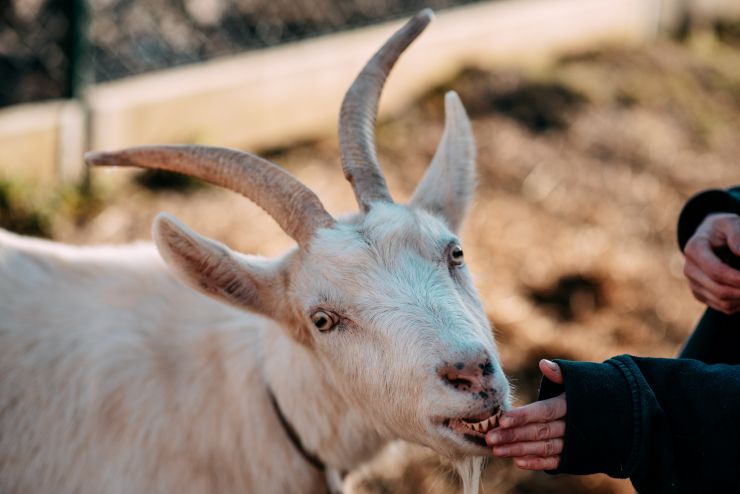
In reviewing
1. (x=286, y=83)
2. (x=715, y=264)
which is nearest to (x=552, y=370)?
(x=715, y=264)

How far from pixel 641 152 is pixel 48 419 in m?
5.69

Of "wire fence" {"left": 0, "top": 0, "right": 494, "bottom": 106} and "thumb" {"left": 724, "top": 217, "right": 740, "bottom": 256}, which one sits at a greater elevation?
"thumb" {"left": 724, "top": 217, "right": 740, "bottom": 256}

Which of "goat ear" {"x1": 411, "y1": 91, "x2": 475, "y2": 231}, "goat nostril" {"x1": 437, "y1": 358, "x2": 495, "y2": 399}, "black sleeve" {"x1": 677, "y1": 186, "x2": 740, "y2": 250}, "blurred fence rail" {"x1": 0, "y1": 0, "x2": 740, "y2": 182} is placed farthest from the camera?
"blurred fence rail" {"x1": 0, "y1": 0, "x2": 740, "y2": 182}

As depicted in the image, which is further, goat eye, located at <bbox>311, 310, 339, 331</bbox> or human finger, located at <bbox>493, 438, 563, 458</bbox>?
goat eye, located at <bbox>311, 310, 339, 331</bbox>

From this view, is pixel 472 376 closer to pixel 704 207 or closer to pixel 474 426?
pixel 474 426

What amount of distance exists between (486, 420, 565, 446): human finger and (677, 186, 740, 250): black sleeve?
103cm

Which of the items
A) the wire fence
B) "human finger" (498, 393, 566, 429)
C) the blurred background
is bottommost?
the blurred background

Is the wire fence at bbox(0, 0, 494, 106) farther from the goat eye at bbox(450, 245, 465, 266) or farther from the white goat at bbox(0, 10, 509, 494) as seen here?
the goat eye at bbox(450, 245, 465, 266)

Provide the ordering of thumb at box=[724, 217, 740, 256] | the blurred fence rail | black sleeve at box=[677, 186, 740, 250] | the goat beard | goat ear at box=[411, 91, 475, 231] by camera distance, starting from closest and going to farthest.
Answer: thumb at box=[724, 217, 740, 256] < the goat beard < black sleeve at box=[677, 186, 740, 250] < goat ear at box=[411, 91, 475, 231] < the blurred fence rail

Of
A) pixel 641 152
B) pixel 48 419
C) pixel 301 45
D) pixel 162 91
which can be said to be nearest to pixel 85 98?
pixel 162 91

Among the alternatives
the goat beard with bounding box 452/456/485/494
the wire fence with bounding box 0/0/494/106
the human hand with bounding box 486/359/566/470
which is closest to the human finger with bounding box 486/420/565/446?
the human hand with bounding box 486/359/566/470

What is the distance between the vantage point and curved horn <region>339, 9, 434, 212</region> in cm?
281

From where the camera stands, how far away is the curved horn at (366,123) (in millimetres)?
2811

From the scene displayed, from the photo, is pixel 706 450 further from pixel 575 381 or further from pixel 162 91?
pixel 162 91
